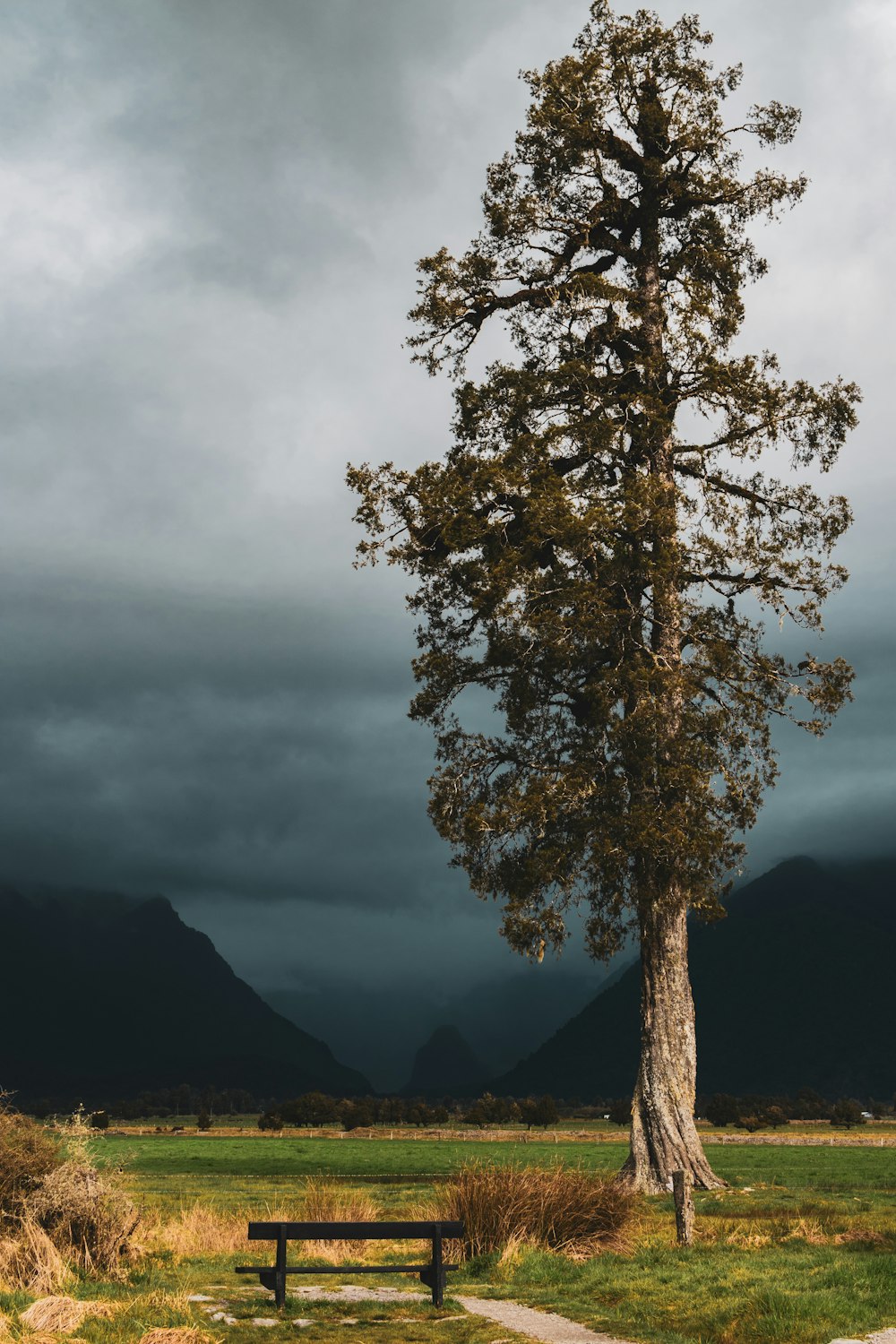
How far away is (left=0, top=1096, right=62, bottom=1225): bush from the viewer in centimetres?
1519

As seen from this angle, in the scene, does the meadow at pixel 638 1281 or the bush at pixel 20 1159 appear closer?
the meadow at pixel 638 1281

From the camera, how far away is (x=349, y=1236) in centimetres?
1297

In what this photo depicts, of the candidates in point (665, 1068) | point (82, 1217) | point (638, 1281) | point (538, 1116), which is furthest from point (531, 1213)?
→ point (538, 1116)

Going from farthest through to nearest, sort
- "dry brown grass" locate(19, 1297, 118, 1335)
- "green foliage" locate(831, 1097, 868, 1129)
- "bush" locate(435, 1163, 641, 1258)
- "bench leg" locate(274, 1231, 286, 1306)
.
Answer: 1. "green foliage" locate(831, 1097, 868, 1129)
2. "bush" locate(435, 1163, 641, 1258)
3. "bench leg" locate(274, 1231, 286, 1306)
4. "dry brown grass" locate(19, 1297, 118, 1335)

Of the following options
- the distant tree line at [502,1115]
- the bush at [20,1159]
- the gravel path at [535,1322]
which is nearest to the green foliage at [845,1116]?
the distant tree line at [502,1115]

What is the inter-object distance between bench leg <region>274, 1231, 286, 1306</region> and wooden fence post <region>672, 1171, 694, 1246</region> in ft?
17.7

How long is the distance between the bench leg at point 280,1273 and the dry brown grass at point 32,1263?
7.46 ft

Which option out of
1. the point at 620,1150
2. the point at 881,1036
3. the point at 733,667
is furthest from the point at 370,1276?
the point at 881,1036

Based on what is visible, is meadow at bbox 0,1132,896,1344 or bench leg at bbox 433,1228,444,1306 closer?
meadow at bbox 0,1132,896,1344

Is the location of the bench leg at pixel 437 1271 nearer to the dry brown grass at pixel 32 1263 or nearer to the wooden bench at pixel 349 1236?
the wooden bench at pixel 349 1236

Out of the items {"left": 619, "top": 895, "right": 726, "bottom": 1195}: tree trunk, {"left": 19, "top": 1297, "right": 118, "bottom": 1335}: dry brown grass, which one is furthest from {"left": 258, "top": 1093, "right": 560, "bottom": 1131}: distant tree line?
{"left": 19, "top": 1297, "right": 118, "bottom": 1335}: dry brown grass

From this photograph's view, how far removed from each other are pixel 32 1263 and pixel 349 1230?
3.71 metres

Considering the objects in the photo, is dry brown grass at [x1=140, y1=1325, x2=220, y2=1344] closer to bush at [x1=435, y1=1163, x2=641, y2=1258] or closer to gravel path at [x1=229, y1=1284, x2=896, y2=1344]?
gravel path at [x1=229, y1=1284, x2=896, y2=1344]

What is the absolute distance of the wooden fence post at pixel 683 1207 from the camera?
54.5ft
